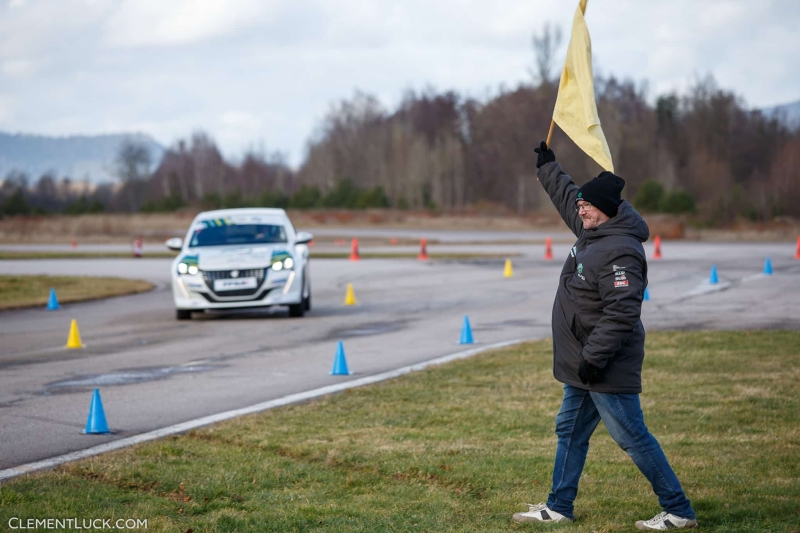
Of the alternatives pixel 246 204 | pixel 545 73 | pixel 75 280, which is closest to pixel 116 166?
pixel 246 204

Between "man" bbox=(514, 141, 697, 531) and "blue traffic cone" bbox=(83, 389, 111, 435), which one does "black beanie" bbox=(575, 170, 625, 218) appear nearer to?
"man" bbox=(514, 141, 697, 531)

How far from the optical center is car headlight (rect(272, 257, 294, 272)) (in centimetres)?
1670

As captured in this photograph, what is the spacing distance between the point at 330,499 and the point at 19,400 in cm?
499

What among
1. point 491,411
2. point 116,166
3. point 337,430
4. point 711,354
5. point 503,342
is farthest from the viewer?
point 116,166

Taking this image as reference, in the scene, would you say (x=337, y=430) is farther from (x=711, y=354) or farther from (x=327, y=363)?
(x=711, y=354)

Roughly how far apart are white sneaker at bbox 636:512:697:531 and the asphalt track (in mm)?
4308

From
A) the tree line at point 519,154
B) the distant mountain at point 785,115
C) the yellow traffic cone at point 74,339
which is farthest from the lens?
the distant mountain at point 785,115

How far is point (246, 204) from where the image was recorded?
283ft

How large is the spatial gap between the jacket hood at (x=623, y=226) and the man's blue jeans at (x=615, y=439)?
2.76 feet

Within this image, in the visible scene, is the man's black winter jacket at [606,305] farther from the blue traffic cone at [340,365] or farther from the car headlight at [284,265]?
the car headlight at [284,265]

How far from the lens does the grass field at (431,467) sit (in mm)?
5496

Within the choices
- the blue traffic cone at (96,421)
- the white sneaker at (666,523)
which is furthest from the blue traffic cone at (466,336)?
the white sneaker at (666,523)

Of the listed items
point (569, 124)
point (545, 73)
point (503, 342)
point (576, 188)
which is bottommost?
point (503, 342)

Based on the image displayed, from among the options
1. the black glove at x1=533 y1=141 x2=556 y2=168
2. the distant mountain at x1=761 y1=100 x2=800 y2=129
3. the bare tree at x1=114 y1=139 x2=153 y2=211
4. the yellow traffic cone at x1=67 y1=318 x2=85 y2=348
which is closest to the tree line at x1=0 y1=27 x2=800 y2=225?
the distant mountain at x1=761 y1=100 x2=800 y2=129
